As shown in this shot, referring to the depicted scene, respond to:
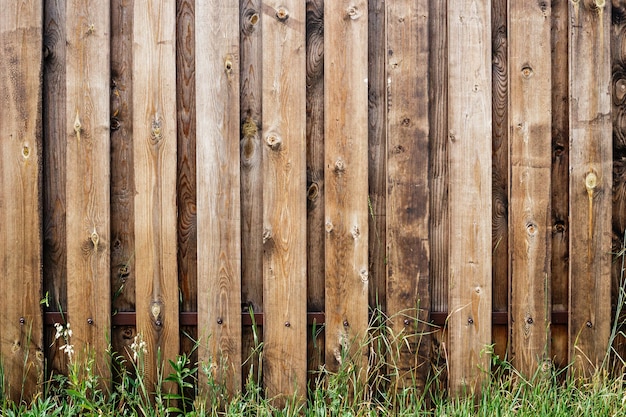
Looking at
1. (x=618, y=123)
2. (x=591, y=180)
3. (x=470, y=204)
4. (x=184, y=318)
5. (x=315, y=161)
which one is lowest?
(x=184, y=318)

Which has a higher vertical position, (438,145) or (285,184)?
(438,145)

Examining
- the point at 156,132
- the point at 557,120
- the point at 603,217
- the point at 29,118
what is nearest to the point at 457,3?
the point at 557,120

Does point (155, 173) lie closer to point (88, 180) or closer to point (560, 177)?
point (88, 180)

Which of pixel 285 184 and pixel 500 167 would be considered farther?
pixel 500 167

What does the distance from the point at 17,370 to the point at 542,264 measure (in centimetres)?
238

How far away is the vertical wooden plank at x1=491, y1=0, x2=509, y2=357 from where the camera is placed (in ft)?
7.50

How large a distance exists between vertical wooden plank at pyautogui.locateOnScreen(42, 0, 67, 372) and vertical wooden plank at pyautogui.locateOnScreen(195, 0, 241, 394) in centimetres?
64

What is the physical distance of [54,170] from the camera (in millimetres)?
2279

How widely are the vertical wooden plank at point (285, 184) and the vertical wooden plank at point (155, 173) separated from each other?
1.35 ft

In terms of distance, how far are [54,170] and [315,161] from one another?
1.19m

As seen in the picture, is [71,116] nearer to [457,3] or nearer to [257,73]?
[257,73]

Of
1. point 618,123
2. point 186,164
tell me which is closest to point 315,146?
point 186,164

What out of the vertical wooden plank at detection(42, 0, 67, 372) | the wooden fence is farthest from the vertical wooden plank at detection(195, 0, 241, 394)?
the vertical wooden plank at detection(42, 0, 67, 372)

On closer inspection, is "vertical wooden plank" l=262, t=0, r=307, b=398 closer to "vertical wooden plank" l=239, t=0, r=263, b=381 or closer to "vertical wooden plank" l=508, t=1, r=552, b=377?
"vertical wooden plank" l=239, t=0, r=263, b=381
